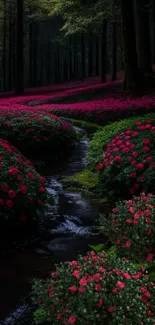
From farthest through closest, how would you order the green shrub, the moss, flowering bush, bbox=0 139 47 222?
the green shrub → the moss → flowering bush, bbox=0 139 47 222

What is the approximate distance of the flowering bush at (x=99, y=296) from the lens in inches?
117

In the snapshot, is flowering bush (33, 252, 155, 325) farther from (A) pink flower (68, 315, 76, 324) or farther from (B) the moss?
(B) the moss

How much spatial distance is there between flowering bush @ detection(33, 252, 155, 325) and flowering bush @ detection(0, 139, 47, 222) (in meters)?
2.63

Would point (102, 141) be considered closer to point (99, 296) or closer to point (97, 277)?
point (97, 277)

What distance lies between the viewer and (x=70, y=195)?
8.35 metres

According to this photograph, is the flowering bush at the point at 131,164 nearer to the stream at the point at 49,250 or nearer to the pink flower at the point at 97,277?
the stream at the point at 49,250

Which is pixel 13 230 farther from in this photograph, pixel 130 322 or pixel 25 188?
pixel 130 322

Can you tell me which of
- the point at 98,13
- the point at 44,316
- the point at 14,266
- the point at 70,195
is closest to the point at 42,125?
the point at 70,195

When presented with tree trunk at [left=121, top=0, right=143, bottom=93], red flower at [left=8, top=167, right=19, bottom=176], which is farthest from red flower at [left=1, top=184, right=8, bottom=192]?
tree trunk at [left=121, top=0, right=143, bottom=93]

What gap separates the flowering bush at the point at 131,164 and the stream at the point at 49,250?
0.55 m

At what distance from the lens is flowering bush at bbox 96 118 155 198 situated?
7.26 metres

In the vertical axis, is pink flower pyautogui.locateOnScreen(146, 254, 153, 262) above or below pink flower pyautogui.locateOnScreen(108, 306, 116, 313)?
below

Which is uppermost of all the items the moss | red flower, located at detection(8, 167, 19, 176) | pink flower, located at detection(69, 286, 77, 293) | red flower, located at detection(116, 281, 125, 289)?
red flower, located at detection(8, 167, 19, 176)

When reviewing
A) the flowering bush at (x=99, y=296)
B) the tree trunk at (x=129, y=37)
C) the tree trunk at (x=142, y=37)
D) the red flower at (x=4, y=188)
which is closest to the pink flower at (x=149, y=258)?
the flowering bush at (x=99, y=296)
